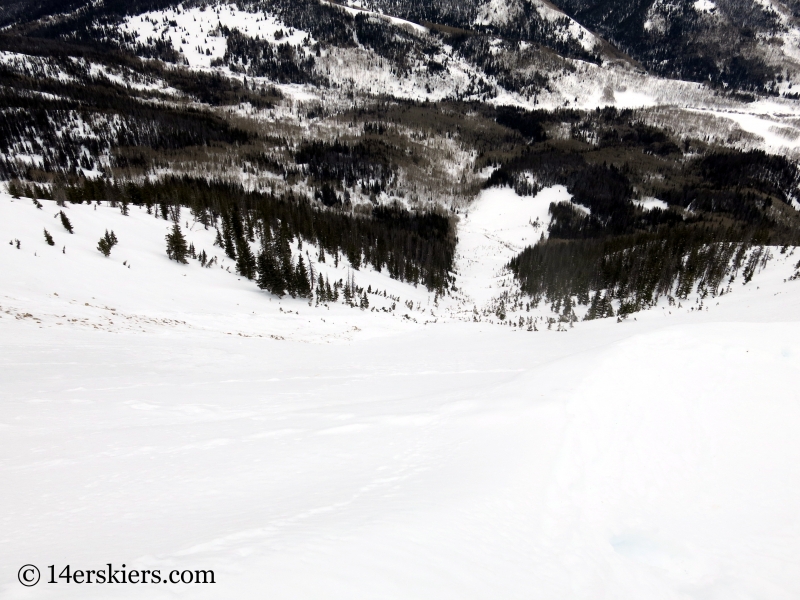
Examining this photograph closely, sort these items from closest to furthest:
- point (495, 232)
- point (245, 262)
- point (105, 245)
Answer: point (105, 245)
point (245, 262)
point (495, 232)

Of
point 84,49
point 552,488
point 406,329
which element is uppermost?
point 84,49

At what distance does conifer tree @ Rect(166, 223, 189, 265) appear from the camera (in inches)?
1040

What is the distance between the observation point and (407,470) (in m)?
5.28

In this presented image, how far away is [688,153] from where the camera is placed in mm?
156875

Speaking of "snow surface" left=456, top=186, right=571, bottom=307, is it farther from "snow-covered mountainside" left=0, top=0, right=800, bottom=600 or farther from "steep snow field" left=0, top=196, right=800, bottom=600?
"steep snow field" left=0, top=196, right=800, bottom=600

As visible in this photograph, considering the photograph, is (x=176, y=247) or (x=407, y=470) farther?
(x=176, y=247)

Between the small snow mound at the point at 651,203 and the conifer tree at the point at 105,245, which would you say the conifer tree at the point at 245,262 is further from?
the small snow mound at the point at 651,203

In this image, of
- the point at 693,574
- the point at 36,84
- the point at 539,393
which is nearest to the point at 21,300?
the point at 539,393

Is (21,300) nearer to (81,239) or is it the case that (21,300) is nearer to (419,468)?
(81,239)

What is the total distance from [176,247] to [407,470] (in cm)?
2824

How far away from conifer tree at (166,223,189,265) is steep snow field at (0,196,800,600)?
16.1 metres

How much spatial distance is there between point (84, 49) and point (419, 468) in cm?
29011

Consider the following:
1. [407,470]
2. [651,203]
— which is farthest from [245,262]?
[651,203]

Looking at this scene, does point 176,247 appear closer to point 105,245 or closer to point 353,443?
point 105,245
